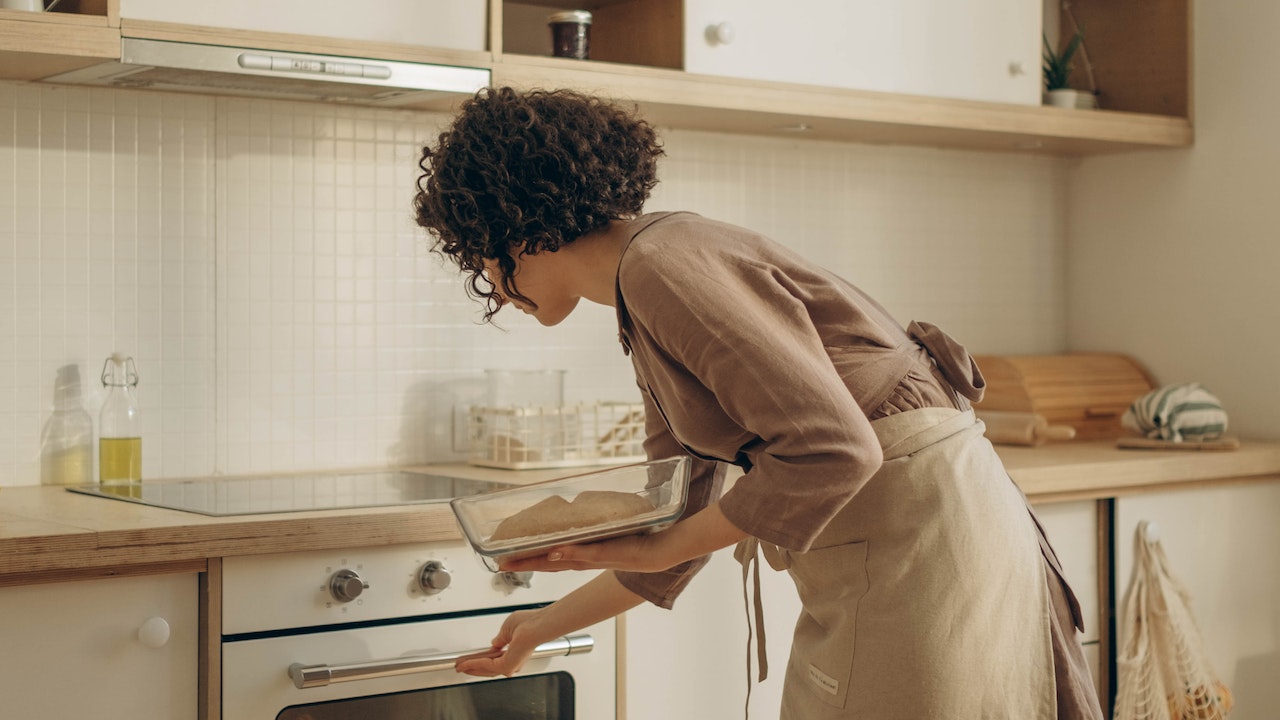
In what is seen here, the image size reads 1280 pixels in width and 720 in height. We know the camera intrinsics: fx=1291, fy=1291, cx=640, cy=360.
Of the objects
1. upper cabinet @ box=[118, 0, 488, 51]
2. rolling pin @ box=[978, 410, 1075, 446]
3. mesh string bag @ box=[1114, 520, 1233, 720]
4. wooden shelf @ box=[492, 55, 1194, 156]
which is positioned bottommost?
mesh string bag @ box=[1114, 520, 1233, 720]

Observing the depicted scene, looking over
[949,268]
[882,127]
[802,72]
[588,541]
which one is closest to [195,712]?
[588,541]

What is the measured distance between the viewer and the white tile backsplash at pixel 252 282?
1.97 meters

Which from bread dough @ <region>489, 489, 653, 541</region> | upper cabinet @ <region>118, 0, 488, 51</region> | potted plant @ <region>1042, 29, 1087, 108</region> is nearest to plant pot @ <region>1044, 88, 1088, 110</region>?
potted plant @ <region>1042, 29, 1087, 108</region>

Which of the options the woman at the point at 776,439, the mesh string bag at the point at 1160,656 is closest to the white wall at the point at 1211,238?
the mesh string bag at the point at 1160,656

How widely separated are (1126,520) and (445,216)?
1.48 metres

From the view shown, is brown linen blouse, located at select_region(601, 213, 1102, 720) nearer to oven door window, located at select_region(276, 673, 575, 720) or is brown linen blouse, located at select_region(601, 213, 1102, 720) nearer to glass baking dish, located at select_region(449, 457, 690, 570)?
glass baking dish, located at select_region(449, 457, 690, 570)

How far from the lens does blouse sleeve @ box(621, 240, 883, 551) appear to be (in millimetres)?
1006

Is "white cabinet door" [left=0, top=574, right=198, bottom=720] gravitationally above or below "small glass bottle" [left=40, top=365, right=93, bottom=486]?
below

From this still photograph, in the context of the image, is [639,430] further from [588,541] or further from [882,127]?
[588,541]

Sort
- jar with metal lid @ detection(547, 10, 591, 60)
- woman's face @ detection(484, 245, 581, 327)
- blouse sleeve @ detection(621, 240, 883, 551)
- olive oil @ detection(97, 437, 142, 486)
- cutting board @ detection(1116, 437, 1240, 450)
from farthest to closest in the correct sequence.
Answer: cutting board @ detection(1116, 437, 1240, 450), jar with metal lid @ detection(547, 10, 591, 60), olive oil @ detection(97, 437, 142, 486), woman's face @ detection(484, 245, 581, 327), blouse sleeve @ detection(621, 240, 883, 551)

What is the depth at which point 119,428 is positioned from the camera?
198cm

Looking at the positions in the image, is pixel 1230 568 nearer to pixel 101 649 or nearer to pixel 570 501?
pixel 570 501

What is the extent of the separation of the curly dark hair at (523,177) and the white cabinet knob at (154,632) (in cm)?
63

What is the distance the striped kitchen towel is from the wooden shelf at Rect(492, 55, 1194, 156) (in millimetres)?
511
